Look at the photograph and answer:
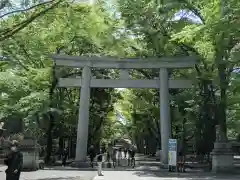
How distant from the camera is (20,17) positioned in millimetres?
12930

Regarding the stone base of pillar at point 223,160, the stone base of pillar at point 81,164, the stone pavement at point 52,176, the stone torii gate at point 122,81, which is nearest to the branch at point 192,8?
the stone torii gate at point 122,81

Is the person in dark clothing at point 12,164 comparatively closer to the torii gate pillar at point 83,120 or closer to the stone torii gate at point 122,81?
the stone torii gate at point 122,81

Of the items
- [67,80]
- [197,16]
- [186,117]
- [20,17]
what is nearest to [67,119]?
[67,80]

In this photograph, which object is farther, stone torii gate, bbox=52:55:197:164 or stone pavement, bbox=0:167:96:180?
stone torii gate, bbox=52:55:197:164

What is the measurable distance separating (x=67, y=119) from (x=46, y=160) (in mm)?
5844

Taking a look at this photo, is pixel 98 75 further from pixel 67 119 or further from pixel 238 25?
pixel 238 25

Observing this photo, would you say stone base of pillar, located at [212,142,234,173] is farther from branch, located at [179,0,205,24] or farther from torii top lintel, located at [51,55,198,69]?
branch, located at [179,0,205,24]

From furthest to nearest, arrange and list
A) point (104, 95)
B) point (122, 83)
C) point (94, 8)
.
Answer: point (104, 95) < point (122, 83) < point (94, 8)

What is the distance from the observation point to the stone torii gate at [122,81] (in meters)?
27.6

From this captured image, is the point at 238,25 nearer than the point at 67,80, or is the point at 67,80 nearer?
the point at 238,25

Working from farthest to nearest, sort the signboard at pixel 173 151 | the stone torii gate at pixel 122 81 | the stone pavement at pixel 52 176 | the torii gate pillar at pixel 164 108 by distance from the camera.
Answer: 1. the torii gate pillar at pixel 164 108
2. the stone torii gate at pixel 122 81
3. the signboard at pixel 173 151
4. the stone pavement at pixel 52 176

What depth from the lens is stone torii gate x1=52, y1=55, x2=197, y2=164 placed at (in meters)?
27.6

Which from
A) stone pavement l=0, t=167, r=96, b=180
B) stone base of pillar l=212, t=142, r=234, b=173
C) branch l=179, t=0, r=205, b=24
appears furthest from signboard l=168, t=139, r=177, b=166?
branch l=179, t=0, r=205, b=24

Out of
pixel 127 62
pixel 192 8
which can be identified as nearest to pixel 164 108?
pixel 127 62
